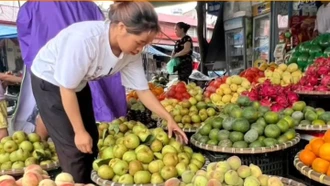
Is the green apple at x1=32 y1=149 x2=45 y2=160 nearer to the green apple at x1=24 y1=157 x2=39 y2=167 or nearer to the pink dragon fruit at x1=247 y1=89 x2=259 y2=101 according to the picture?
the green apple at x1=24 y1=157 x2=39 y2=167

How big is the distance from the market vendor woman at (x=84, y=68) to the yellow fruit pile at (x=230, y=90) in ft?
5.66

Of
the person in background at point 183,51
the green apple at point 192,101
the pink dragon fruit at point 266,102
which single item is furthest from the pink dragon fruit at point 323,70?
the person in background at point 183,51

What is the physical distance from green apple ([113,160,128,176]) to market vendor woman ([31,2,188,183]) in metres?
0.16

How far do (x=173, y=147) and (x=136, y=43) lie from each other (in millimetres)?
680

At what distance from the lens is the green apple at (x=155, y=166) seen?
214cm

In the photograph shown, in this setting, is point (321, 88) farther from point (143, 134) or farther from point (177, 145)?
point (143, 134)

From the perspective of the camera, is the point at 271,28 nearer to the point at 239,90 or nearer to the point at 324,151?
the point at 239,90

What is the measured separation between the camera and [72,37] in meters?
1.98

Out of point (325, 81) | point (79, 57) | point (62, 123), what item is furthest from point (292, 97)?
point (79, 57)

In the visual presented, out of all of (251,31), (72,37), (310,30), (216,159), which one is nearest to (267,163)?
(216,159)

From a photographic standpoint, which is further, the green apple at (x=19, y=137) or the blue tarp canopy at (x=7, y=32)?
the blue tarp canopy at (x=7, y=32)

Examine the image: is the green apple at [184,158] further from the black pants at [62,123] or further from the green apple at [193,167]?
the black pants at [62,123]

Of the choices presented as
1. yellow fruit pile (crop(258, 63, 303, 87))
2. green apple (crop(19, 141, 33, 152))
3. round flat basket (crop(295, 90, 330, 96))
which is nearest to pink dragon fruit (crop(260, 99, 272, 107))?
round flat basket (crop(295, 90, 330, 96))

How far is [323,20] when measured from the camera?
5.29m
